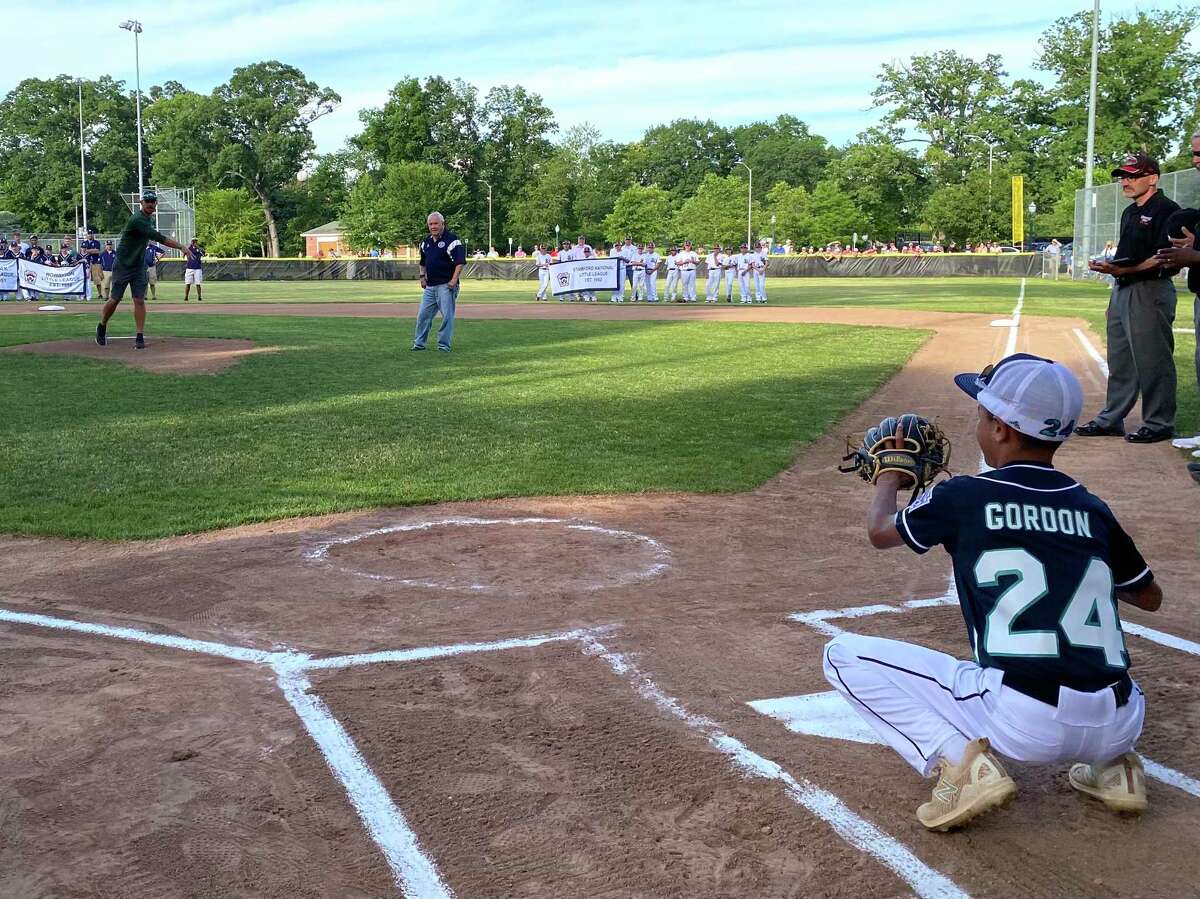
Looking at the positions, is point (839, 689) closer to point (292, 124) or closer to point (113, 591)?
point (113, 591)

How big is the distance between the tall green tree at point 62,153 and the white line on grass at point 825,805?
112041mm

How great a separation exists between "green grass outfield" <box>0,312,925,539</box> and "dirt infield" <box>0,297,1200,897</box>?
3.06 ft

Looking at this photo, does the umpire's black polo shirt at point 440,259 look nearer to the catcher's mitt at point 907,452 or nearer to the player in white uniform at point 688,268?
the catcher's mitt at point 907,452

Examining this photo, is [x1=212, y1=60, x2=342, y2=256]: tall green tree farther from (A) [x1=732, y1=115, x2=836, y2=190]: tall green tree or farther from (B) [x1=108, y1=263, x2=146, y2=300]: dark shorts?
(B) [x1=108, y1=263, x2=146, y2=300]: dark shorts

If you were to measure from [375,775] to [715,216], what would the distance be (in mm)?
88055

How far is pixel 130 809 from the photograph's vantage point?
3.40 m

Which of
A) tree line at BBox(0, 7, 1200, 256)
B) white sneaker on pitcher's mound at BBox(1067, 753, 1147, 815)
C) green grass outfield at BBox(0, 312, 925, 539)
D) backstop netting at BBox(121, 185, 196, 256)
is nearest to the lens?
white sneaker on pitcher's mound at BBox(1067, 753, 1147, 815)

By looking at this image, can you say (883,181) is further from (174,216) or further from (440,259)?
(440,259)

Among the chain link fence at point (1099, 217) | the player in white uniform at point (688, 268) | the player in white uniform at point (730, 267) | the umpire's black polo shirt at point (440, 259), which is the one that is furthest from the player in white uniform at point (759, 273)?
the umpire's black polo shirt at point (440, 259)

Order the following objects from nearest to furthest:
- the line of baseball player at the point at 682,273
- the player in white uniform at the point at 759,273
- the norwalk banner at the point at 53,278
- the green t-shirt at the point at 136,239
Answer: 1. the green t-shirt at the point at 136,239
2. the player in white uniform at the point at 759,273
3. the line of baseball player at the point at 682,273
4. the norwalk banner at the point at 53,278

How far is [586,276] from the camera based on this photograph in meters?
36.5

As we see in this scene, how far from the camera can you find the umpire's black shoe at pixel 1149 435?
9.82m

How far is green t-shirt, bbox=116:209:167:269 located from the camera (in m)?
15.4

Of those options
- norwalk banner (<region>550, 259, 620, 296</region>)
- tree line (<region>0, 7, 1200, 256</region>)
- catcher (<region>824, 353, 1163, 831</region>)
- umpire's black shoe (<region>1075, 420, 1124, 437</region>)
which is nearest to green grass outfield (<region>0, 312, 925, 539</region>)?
umpire's black shoe (<region>1075, 420, 1124, 437</region>)
